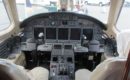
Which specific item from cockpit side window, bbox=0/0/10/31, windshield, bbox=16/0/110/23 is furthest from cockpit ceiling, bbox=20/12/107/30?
cockpit side window, bbox=0/0/10/31

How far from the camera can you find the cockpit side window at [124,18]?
12.0 ft

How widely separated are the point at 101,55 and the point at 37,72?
1337mm

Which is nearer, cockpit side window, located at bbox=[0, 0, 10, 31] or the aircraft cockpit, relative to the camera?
the aircraft cockpit

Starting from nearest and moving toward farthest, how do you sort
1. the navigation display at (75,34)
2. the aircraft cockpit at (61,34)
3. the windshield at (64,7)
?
the aircraft cockpit at (61,34) → the navigation display at (75,34) → the windshield at (64,7)

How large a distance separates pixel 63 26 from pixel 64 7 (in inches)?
15.5

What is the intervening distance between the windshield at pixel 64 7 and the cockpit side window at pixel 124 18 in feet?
0.91

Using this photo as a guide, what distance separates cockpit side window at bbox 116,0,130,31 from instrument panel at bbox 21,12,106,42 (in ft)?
1.59

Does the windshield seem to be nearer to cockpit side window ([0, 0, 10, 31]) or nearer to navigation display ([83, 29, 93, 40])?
cockpit side window ([0, 0, 10, 31])

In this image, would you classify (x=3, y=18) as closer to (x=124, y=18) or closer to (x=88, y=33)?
(x=88, y=33)

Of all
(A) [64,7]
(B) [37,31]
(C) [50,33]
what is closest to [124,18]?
(A) [64,7]

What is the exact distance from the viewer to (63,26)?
3770 millimetres

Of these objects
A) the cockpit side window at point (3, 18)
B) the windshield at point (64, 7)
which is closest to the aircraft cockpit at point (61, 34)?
the windshield at point (64, 7)

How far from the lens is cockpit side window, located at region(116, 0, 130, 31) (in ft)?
12.0

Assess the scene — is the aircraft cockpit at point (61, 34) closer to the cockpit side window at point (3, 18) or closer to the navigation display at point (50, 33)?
the navigation display at point (50, 33)
